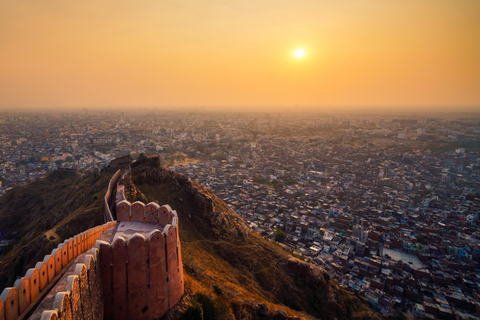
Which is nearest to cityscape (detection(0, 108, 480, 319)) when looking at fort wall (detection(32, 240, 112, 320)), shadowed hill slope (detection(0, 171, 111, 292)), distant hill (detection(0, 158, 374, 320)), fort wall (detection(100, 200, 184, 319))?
shadowed hill slope (detection(0, 171, 111, 292))

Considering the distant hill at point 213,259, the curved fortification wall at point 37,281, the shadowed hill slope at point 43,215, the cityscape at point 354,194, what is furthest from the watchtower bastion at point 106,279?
the cityscape at point 354,194

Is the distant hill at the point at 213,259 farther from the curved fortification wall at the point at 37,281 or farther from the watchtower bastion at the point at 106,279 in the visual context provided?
the curved fortification wall at the point at 37,281

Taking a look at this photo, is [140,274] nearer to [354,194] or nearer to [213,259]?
[213,259]

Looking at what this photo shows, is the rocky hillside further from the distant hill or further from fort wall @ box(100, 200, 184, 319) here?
fort wall @ box(100, 200, 184, 319)

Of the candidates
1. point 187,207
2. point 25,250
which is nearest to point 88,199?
point 25,250

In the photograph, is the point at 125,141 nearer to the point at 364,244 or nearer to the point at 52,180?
the point at 52,180

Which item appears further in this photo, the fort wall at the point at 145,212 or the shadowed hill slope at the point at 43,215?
the shadowed hill slope at the point at 43,215
